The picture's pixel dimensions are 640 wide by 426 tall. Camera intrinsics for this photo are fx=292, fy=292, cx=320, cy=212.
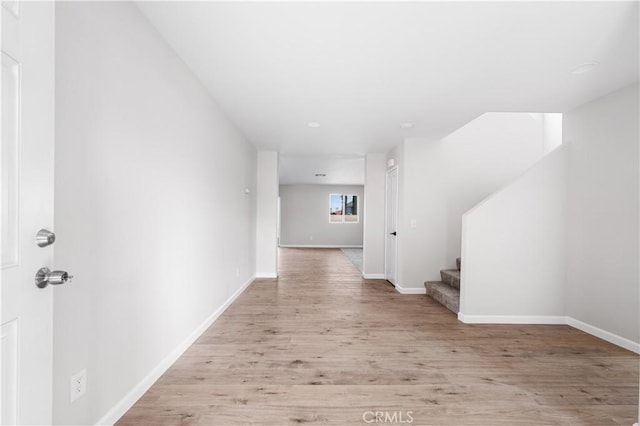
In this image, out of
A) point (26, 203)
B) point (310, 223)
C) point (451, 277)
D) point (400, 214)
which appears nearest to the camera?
point (26, 203)

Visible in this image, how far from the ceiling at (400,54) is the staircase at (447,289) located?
2163 millimetres

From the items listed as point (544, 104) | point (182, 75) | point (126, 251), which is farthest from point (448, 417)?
point (544, 104)

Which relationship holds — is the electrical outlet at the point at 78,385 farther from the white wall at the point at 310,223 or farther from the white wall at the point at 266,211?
the white wall at the point at 310,223

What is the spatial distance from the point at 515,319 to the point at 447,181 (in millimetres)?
2130

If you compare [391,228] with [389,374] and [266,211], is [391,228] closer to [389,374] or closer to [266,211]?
[266,211]

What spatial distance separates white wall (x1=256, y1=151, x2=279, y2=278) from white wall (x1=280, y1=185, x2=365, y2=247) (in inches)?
238

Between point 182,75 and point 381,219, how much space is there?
14.1 feet

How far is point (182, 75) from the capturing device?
7.61 feet

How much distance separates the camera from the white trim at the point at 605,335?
261 cm

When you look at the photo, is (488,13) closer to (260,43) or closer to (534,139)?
(260,43)

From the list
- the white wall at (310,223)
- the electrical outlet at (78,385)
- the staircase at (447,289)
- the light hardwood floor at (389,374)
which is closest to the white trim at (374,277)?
the staircase at (447,289)

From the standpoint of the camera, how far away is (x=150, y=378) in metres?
1.97

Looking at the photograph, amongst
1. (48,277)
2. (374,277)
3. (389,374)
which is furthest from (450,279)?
(48,277)

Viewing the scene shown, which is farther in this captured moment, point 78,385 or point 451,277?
point 451,277
